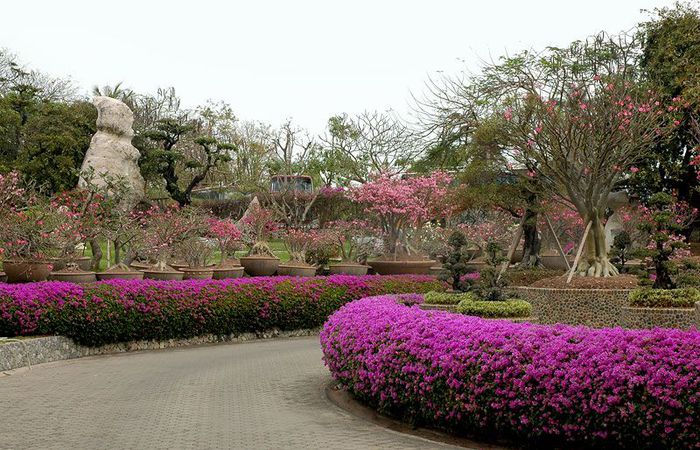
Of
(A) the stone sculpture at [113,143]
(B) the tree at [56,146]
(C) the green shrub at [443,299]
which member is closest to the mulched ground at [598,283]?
(C) the green shrub at [443,299]

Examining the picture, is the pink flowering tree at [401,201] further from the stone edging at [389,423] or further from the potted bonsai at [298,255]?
the stone edging at [389,423]

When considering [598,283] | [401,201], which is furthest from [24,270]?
[401,201]

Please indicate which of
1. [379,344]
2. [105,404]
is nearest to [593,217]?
[379,344]


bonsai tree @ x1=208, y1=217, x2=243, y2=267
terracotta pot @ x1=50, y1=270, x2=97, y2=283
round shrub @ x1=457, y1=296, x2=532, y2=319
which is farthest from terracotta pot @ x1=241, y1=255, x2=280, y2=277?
round shrub @ x1=457, y1=296, x2=532, y2=319

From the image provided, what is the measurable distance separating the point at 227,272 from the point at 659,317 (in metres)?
10.2

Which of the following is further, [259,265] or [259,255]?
[259,255]

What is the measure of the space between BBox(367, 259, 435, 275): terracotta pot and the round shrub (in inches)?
396

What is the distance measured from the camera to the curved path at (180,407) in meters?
6.79

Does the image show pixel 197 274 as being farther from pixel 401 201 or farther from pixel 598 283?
pixel 598 283

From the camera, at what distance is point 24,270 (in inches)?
554

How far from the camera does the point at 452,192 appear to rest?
20.8 metres

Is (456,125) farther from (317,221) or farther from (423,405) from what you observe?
(423,405)

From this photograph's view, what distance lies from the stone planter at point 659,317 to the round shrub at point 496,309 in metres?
1.58

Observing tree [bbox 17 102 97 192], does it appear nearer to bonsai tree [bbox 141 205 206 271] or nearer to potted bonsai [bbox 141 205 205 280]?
bonsai tree [bbox 141 205 206 271]
